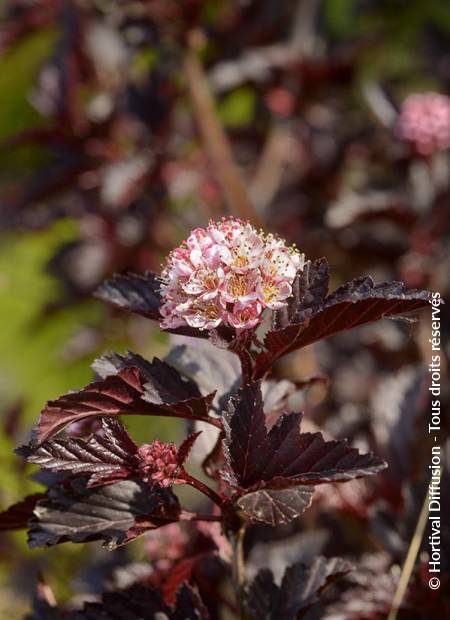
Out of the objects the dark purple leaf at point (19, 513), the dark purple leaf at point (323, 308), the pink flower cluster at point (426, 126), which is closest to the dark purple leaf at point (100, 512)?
the dark purple leaf at point (19, 513)

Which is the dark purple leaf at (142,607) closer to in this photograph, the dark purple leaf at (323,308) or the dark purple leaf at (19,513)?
the dark purple leaf at (19,513)

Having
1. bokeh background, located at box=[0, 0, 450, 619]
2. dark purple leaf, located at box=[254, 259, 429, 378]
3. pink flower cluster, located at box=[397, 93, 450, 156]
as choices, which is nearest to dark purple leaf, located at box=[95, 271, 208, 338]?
dark purple leaf, located at box=[254, 259, 429, 378]

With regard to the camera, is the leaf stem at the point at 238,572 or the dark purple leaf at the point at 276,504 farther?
the leaf stem at the point at 238,572

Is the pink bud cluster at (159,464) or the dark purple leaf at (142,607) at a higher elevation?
the pink bud cluster at (159,464)

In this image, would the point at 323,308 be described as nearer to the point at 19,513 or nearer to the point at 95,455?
the point at 95,455

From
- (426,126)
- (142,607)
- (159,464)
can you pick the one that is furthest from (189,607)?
(426,126)
